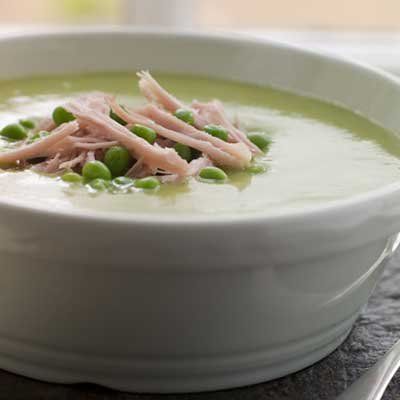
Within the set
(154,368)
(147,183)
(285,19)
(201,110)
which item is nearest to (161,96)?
(201,110)

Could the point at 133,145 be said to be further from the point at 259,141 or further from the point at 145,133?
the point at 259,141

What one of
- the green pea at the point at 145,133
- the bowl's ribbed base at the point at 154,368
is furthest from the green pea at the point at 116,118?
the bowl's ribbed base at the point at 154,368

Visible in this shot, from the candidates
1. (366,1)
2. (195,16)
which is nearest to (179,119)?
(195,16)

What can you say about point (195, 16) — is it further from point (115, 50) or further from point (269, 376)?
point (269, 376)

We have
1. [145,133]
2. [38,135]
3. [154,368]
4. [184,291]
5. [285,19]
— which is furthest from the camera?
[285,19]

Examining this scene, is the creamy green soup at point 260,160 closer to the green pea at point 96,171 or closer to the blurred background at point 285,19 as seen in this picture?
the green pea at point 96,171

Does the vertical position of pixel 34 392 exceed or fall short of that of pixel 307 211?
it falls short
